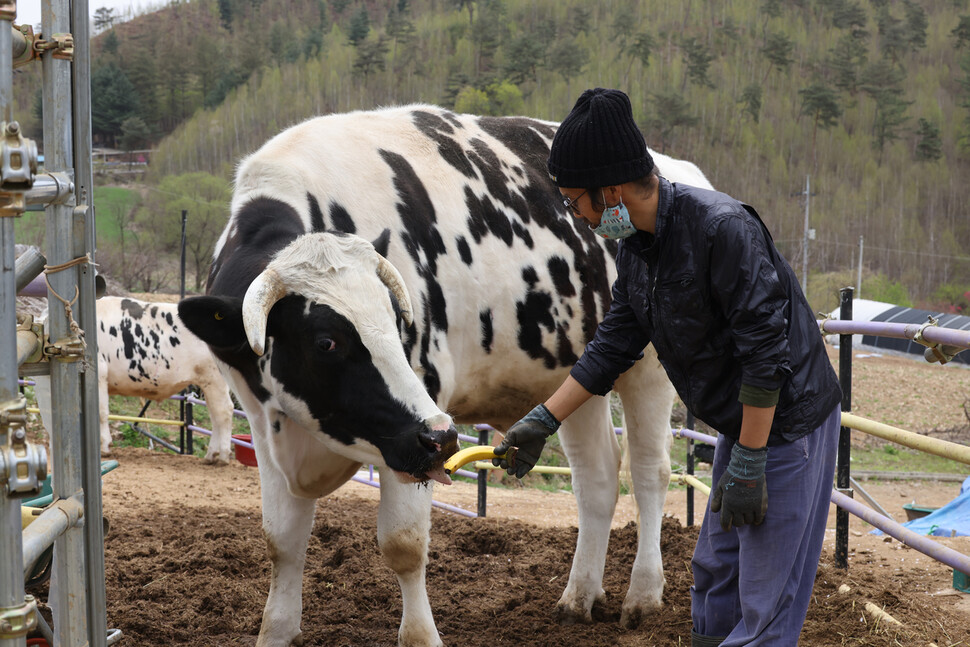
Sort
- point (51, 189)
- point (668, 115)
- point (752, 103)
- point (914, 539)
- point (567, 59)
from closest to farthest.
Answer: point (51, 189) → point (914, 539) → point (668, 115) → point (752, 103) → point (567, 59)

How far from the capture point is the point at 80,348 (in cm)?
198

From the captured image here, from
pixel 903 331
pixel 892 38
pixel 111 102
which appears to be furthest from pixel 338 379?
pixel 892 38

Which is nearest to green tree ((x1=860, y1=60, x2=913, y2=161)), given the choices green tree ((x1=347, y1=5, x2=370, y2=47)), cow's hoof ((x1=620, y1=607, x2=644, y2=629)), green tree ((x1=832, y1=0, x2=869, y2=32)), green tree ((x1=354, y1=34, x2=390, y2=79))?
green tree ((x1=832, y1=0, x2=869, y2=32))

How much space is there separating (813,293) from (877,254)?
22813mm

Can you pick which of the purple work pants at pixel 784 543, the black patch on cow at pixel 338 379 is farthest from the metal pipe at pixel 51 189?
the purple work pants at pixel 784 543

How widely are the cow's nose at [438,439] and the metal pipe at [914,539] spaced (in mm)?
2005

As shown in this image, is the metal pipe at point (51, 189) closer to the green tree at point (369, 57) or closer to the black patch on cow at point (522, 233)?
the black patch on cow at point (522, 233)

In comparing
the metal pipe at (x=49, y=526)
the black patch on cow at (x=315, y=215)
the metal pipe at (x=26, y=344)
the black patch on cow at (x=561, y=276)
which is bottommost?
the metal pipe at (x=49, y=526)

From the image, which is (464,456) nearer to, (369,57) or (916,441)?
(916,441)

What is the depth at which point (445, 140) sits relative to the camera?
15.3 feet

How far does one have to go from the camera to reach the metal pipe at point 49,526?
1708mm

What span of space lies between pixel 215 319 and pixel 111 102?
76.3m

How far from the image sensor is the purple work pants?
270 cm

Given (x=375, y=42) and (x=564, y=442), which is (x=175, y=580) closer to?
(x=564, y=442)
